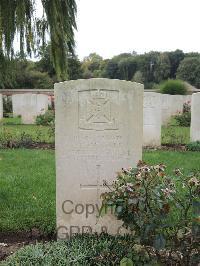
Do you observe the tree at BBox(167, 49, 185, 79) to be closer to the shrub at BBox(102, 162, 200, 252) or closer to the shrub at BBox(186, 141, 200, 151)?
the shrub at BBox(186, 141, 200, 151)

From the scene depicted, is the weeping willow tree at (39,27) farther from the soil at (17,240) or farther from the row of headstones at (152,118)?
the row of headstones at (152,118)

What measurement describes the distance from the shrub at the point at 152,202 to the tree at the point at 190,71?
45983 mm

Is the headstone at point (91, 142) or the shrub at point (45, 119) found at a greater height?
the headstone at point (91, 142)

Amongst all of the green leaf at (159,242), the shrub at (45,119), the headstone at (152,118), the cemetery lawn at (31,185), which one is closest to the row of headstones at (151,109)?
the headstone at (152,118)

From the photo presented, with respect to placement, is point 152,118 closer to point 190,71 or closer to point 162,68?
point 190,71

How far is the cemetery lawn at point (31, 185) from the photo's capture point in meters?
4.35

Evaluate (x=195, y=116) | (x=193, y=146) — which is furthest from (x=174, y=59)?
(x=193, y=146)

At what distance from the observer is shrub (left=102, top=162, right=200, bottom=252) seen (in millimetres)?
2832

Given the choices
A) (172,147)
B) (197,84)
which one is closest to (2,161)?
(172,147)

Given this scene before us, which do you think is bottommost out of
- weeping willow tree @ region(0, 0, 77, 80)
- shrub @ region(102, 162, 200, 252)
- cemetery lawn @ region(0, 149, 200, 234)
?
cemetery lawn @ region(0, 149, 200, 234)

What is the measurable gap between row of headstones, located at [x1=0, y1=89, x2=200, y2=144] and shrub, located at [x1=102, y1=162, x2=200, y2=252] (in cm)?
648

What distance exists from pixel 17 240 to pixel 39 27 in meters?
2.73

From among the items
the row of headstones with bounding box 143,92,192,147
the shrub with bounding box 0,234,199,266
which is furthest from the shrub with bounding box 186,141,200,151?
the shrub with bounding box 0,234,199,266

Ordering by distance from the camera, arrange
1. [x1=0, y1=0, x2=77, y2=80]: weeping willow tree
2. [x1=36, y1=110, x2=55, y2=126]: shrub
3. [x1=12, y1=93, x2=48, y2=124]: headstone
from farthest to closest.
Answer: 1. [x1=12, y1=93, x2=48, y2=124]: headstone
2. [x1=36, y1=110, x2=55, y2=126]: shrub
3. [x1=0, y1=0, x2=77, y2=80]: weeping willow tree
